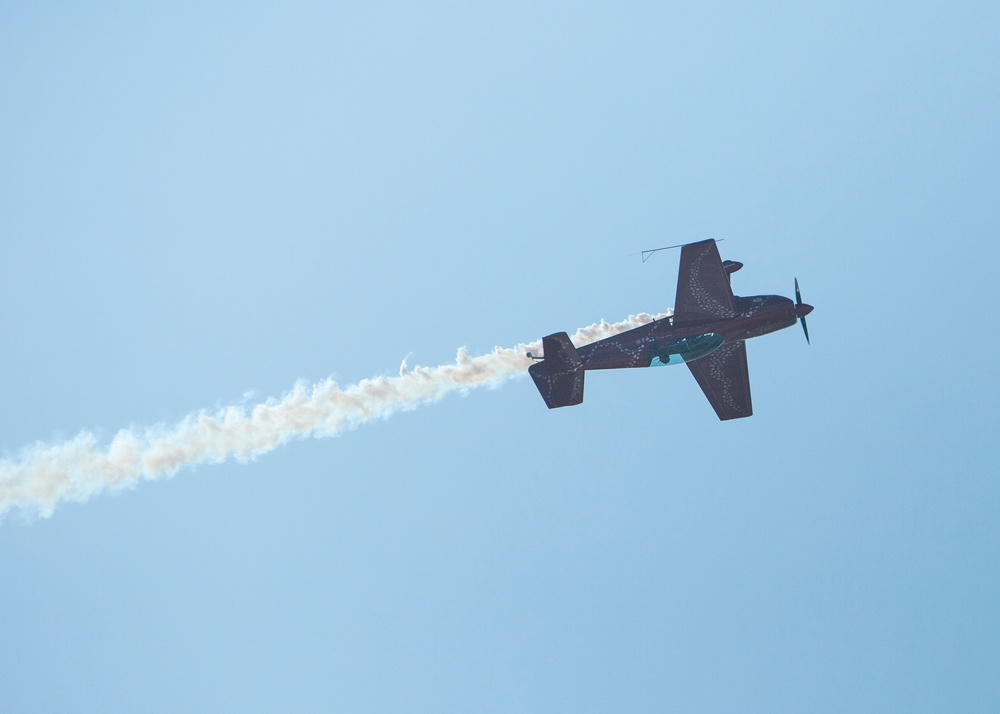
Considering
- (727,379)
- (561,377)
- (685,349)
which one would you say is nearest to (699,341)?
(685,349)

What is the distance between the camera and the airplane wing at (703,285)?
59438 millimetres

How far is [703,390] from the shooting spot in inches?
2522

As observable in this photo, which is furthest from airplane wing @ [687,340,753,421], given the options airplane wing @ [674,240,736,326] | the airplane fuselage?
airplane wing @ [674,240,736,326]

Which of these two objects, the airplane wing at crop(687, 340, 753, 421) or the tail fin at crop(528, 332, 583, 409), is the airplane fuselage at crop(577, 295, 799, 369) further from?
the airplane wing at crop(687, 340, 753, 421)

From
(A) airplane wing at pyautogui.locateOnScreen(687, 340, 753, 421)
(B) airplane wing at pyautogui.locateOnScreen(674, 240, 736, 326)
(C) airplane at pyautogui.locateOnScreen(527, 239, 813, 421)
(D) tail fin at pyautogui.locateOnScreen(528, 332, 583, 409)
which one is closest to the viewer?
(B) airplane wing at pyautogui.locateOnScreen(674, 240, 736, 326)

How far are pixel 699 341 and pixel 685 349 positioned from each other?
0.89 m

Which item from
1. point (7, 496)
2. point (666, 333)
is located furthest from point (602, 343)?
point (7, 496)

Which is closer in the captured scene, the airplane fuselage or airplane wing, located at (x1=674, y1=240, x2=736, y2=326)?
airplane wing, located at (x1=674, y1=240, x2=736, y2=326)

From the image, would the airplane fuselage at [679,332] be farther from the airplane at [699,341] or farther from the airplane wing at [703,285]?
the airplane wing at [703,285]

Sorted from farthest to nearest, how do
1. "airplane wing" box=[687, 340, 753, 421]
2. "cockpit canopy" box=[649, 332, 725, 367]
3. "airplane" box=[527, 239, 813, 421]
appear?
"airplane wing" box=[687, 340, 753, 421] < "cockpit canopy" box=[649, 332, 725, 367] < "airplane" box=[527, 239, 813, 421]

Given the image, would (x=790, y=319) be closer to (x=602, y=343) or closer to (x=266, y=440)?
(x=602, y=343)

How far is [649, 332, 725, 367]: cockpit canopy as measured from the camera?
60.8 meters

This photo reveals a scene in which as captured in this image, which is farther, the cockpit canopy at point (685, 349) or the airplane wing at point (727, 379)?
the airplane wing at point (727, 379)

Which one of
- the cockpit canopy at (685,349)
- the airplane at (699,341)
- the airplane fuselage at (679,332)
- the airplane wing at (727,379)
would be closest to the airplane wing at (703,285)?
the airplane at (699,341)
